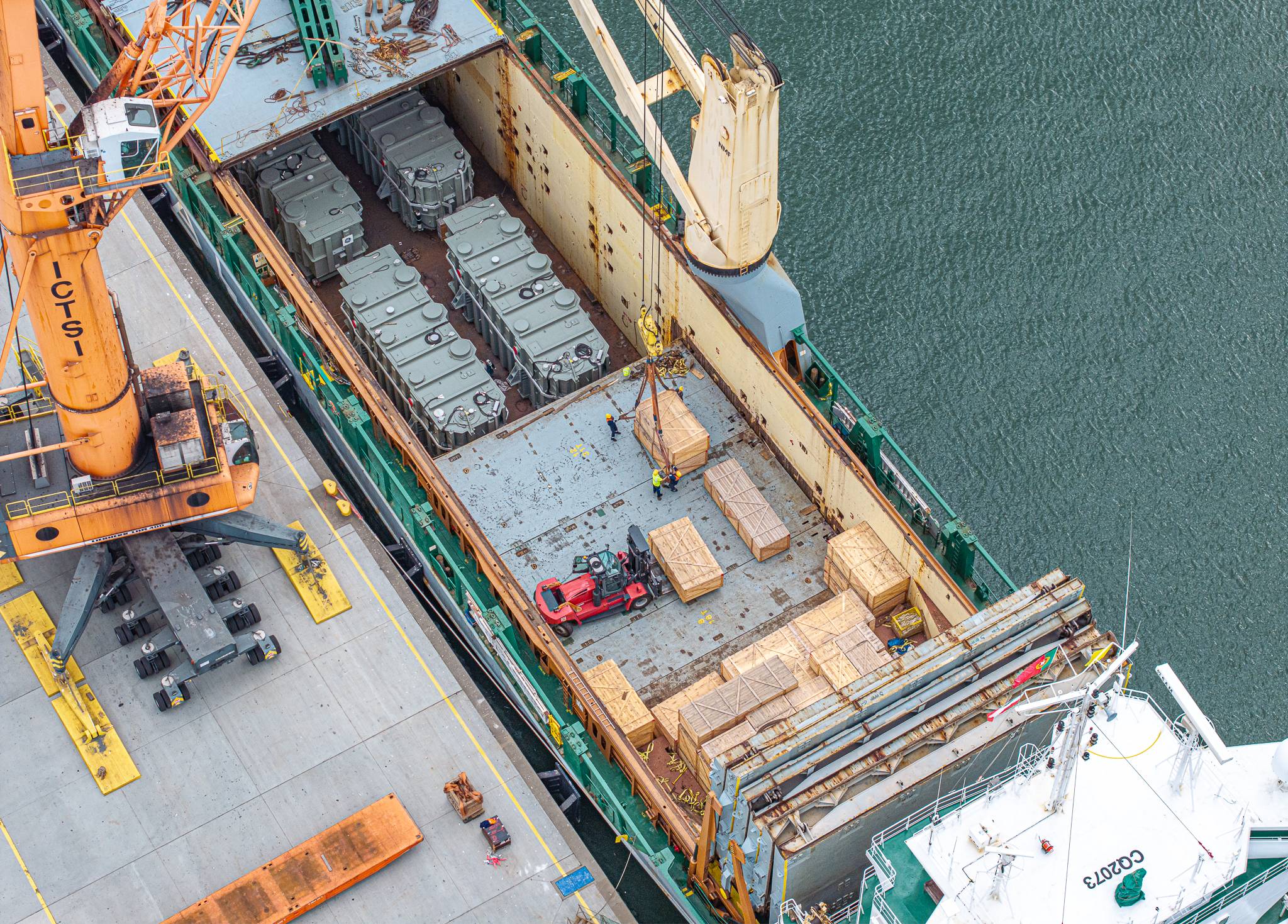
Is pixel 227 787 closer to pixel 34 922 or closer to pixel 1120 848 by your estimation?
pixel 34 922

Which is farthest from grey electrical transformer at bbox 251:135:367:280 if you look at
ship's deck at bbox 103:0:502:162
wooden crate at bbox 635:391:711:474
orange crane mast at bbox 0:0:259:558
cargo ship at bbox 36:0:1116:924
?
wooden crate at bbox 635:391:711:474

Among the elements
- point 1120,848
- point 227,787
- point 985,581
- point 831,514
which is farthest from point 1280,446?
point 227,787

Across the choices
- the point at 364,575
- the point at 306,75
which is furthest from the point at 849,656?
the point at 306,75

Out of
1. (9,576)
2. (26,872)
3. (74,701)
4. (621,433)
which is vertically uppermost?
(9,576)

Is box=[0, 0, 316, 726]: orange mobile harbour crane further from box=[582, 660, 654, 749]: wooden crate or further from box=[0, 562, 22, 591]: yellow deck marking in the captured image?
box=[582, 660, 654, 749]: wooden crate

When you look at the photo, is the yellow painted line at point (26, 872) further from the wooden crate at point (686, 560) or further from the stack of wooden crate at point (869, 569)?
the stack of wooden crate at point (869, 569)

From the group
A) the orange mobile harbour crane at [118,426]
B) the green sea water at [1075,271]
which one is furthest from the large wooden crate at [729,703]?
the green sea water at [1075,271]

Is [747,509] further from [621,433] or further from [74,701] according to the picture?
[74,701]
